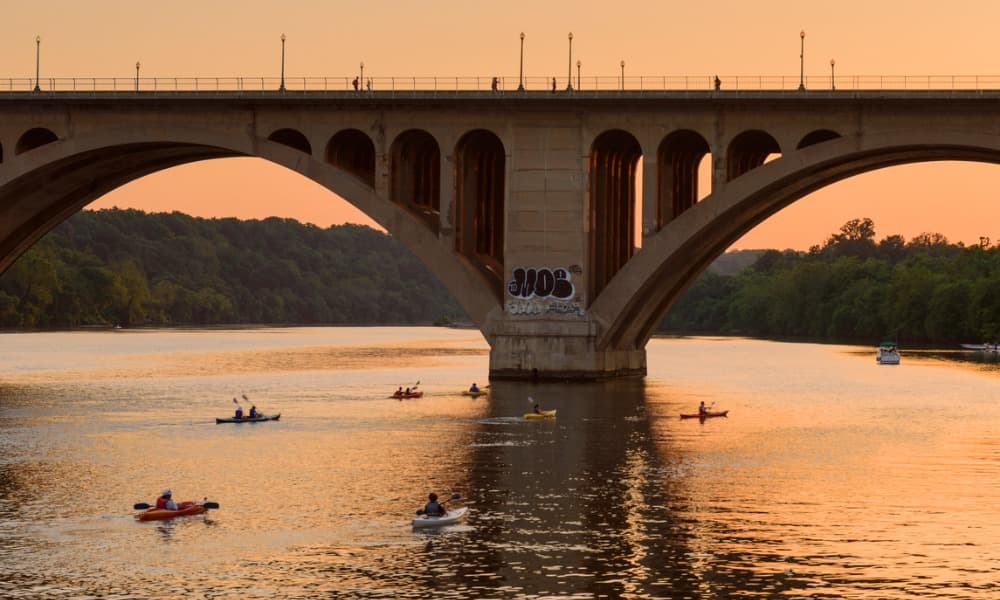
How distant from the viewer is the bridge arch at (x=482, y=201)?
9075 cm

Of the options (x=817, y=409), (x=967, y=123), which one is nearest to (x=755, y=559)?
(x=817, y=409)

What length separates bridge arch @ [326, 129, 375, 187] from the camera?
92625 mm

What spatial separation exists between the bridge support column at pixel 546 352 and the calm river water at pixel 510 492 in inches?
87.8

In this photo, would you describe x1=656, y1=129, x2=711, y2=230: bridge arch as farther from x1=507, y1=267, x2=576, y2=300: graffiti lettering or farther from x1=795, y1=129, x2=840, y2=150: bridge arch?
x1=507, y1=267, x2=576, y2=300: graffiti lettering

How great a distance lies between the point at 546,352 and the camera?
8769 cm

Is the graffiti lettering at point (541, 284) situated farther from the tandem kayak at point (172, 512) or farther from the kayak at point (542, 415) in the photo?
the tandem kayak at point (172, 512)

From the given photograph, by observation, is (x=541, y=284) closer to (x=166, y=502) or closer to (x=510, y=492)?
(x=510, y=492)

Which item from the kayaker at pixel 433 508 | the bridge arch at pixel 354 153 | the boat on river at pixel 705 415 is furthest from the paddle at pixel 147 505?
the bridge arch at pixel 354 153

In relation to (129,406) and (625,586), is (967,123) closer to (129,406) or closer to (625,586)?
(129,406)

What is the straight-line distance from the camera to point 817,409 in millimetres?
79562

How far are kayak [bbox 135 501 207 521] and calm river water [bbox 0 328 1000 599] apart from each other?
30 cm

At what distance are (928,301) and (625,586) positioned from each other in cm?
16558

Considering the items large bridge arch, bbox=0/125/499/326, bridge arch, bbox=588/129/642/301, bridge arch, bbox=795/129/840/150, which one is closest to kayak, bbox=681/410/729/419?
bridge arch, bbox=588/129/642/301

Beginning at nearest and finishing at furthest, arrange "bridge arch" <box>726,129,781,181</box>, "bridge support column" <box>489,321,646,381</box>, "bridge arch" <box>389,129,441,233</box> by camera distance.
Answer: "bridge arch" <box>726,129,781,181</box> < "bridge support column" <box>489,321,646,381</box> < "bridge arch" <box>389,129,441,233</box>
